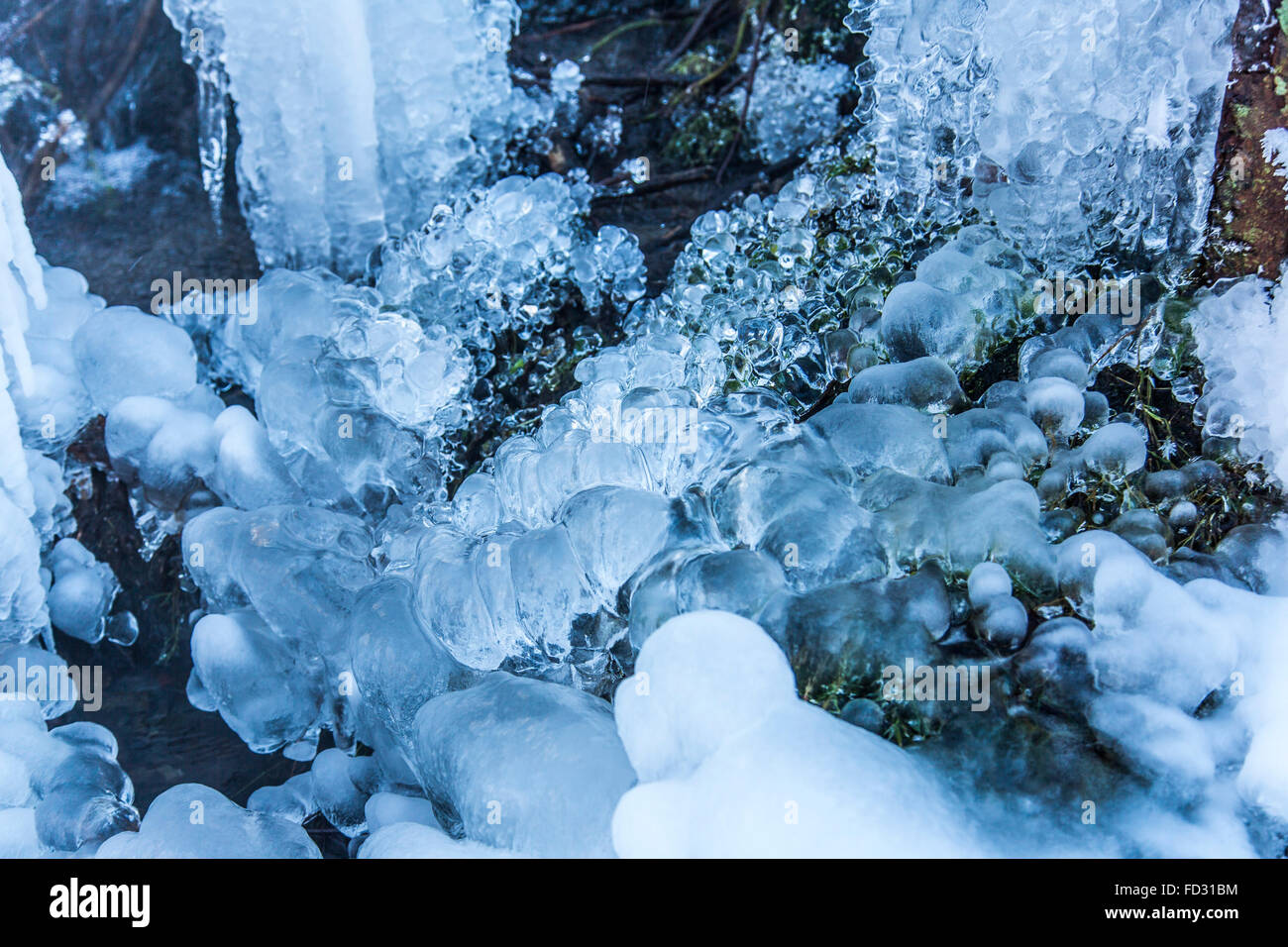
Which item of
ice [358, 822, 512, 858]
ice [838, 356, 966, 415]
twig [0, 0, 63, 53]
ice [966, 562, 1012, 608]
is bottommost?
ice [358, 822, 512, 858]

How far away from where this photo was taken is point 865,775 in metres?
1.54

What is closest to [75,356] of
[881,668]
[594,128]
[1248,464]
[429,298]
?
[429,298]

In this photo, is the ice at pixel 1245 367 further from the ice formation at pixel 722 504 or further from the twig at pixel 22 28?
the twig at pixel 22 28

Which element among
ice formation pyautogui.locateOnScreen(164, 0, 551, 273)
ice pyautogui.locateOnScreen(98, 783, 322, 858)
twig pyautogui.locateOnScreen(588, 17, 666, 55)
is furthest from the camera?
twig pyautogui.locateOnScreen(588, 17, 666, 55)

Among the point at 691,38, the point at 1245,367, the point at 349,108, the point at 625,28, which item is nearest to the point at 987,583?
the point at 1245,367

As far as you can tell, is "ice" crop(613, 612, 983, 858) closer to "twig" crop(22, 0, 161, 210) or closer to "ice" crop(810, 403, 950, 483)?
"ice" crop(810, 403, 950, 483)

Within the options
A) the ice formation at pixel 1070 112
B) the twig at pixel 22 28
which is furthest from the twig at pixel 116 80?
the ice formation at pixel 1070 112

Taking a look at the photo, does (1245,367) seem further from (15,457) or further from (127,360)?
(15,457)

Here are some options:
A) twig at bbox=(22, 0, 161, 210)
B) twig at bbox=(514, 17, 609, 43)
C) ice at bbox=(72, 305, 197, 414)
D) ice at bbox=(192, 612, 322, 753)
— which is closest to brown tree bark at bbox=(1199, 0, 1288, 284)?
ice at bbox=(192, 612, 322, 753)

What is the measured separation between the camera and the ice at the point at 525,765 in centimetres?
172

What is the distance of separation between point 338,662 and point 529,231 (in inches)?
52.0

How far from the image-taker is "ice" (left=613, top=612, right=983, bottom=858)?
4.87 feet

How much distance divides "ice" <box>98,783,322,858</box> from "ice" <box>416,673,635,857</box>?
0.96 ft

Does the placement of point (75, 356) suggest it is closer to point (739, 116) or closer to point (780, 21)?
point (739, 116)
